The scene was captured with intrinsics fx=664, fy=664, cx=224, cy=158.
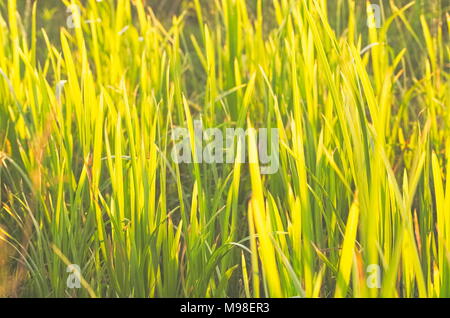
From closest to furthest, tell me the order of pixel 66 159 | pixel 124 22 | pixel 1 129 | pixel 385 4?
pixel 66 159, pixel 1 129, pixel 124 22, pixel 385 4

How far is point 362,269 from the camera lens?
83 centimetres

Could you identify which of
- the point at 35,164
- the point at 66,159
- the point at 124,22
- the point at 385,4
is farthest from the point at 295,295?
the point at 385,4

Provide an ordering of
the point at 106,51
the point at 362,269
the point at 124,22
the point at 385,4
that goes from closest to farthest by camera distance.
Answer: the point at 362,269 → the point at 106,51 → the point at 124,22 → the point at 385,4

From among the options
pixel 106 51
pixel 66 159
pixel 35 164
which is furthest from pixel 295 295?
pixel 106 51

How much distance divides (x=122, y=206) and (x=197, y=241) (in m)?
0.13

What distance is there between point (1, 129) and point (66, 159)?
1.06ft

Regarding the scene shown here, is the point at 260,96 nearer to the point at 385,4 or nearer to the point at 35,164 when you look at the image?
the point at 35,164

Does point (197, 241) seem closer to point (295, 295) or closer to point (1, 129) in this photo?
point (295, 295)

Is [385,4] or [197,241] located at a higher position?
[385,4]

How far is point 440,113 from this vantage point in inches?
60.5

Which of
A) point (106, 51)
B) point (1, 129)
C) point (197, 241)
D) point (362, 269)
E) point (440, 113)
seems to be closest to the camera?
point (362, 269)
